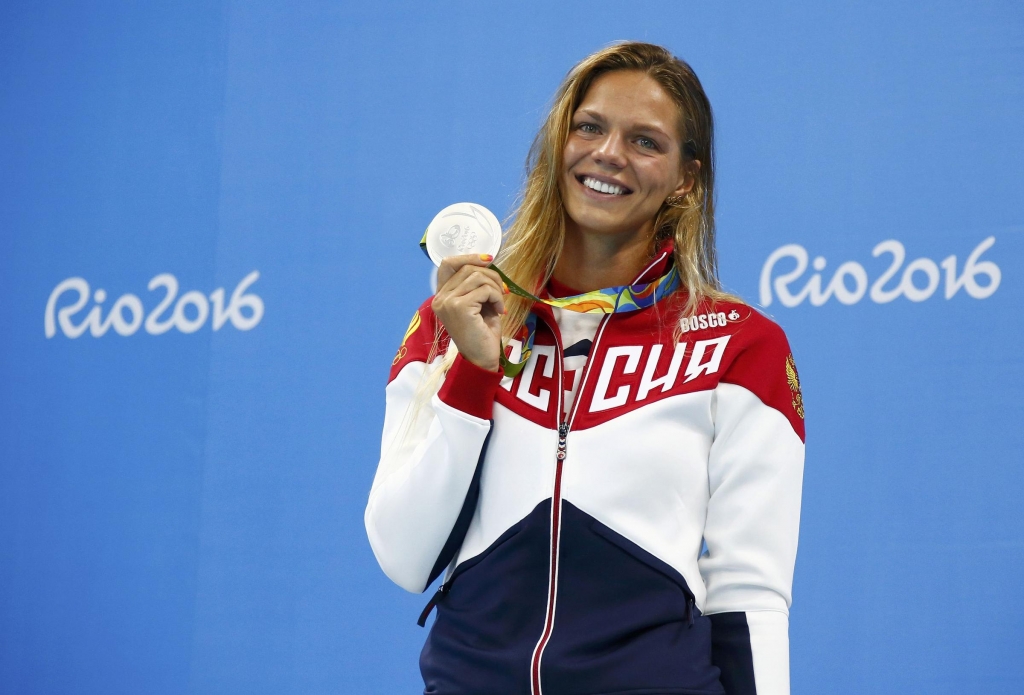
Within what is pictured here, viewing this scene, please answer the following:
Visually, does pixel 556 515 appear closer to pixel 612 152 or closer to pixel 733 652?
pixel 733 652

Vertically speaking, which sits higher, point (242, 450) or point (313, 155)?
point (313, 155)

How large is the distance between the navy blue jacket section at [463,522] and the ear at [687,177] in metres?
0.40

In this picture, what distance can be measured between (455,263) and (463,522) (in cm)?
29

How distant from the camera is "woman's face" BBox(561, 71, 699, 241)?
4.55 feet

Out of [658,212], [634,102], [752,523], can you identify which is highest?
[634,102]

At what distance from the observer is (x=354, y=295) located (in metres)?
2.49

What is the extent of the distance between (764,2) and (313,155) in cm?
100

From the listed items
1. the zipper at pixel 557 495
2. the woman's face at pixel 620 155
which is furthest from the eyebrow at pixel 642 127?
the zipper at pixel 557 495

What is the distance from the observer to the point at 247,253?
2.55m

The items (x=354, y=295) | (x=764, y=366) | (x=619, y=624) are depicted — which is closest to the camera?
(x=619, y=624)

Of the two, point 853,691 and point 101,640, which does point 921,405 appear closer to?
point 853,691

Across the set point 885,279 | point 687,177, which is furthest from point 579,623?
point 885,279

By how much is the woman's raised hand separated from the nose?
212mm

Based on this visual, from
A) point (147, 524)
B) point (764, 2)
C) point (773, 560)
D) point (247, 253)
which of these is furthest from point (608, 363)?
point (147, 524)
